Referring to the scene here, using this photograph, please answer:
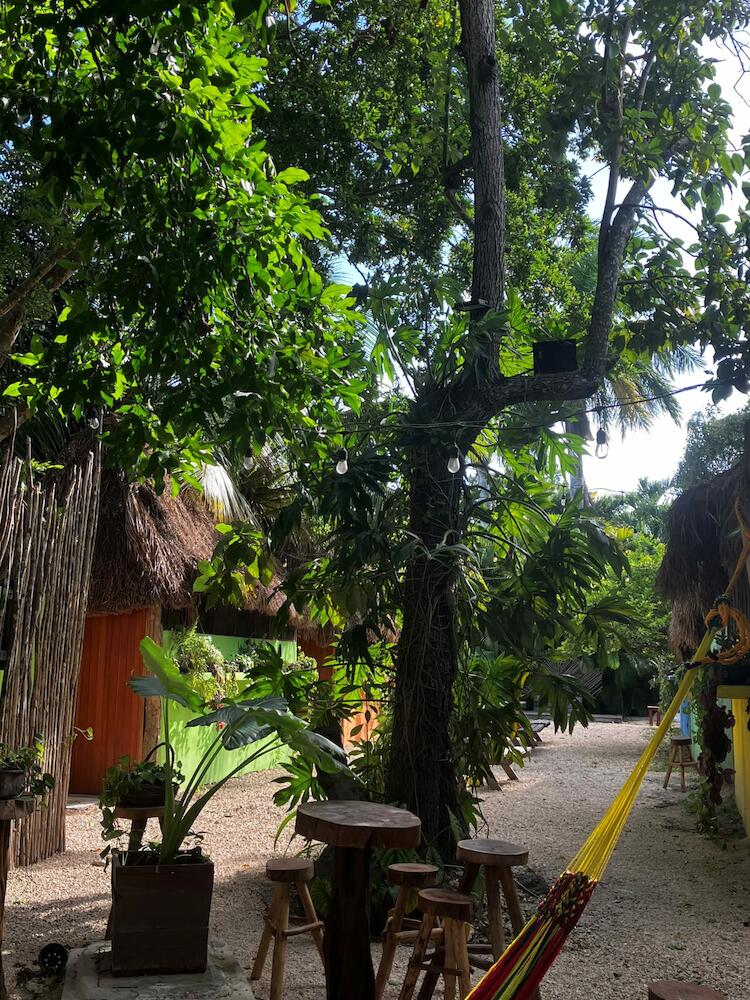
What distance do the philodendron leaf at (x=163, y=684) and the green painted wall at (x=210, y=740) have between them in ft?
13.4

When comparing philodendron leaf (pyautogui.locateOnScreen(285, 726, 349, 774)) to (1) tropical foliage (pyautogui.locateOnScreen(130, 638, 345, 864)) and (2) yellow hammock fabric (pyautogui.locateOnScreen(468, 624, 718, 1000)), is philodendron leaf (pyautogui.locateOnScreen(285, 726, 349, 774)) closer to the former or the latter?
(1) tropical foliage (pyautogui.locateOnScreen(130, 638, 345, 864))

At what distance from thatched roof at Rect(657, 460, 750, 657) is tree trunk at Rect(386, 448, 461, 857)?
7.50 ft

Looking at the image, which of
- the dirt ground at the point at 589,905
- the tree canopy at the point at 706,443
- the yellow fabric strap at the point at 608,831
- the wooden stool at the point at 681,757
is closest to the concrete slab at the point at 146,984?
the dirt ground at the point at 589,905

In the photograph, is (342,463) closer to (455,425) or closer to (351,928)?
(455,425)

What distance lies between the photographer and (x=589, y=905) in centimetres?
477

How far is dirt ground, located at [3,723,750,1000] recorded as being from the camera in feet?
12.1

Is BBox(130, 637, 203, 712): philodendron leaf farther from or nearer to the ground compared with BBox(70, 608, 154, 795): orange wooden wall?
farther from the ground

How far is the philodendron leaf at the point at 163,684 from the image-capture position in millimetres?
3252

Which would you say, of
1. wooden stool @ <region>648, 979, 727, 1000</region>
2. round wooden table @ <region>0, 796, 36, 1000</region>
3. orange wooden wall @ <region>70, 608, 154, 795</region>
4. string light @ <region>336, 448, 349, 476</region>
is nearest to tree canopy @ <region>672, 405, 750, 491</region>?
orange wooden wall @ <region>70, 608, 154, 795</region>

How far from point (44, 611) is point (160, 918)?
248cm

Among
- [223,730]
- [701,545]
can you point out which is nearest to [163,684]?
→ [223,730]

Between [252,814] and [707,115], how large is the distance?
19.6 feet

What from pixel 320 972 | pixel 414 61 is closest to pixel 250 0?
pixel 320 972

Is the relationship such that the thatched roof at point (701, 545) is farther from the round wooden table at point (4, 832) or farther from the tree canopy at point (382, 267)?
the round wooden table at point (4, 832)
